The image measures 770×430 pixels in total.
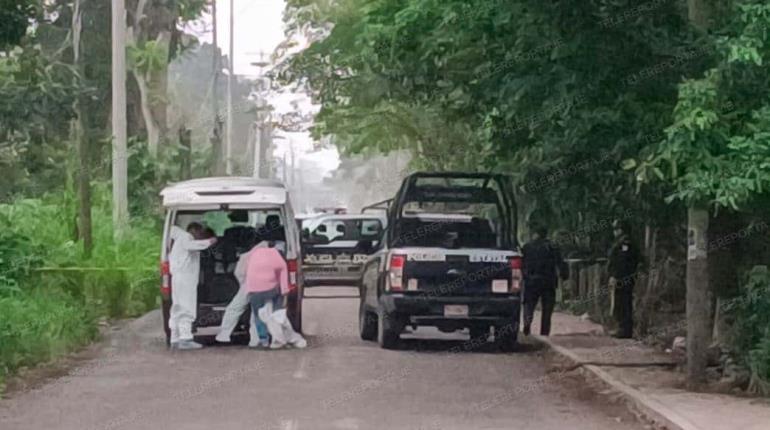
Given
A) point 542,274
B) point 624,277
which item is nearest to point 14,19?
point 542,274

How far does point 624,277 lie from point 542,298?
1527 mm

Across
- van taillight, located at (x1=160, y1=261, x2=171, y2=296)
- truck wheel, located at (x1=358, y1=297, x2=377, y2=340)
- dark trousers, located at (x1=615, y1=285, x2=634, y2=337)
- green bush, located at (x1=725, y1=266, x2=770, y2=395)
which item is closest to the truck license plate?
truck wheel, located at (x1=358, y1=297, x2=377, y2=340)

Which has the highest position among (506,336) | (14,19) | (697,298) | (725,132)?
(14,19)

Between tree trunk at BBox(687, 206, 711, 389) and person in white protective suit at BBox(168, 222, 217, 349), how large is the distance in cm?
737

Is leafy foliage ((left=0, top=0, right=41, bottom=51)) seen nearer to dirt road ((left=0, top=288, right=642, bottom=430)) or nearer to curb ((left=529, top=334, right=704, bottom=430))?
dirt road ((left=0, top=288, right=642, bottom=430))

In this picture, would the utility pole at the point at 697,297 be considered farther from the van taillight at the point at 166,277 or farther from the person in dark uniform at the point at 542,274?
the van taillight at the point at 166,277

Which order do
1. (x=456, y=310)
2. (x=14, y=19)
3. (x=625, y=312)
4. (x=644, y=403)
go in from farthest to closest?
(x=625, y=312) → (x=456, y=310) → (x=14, y=19) → (x=644, y=403)

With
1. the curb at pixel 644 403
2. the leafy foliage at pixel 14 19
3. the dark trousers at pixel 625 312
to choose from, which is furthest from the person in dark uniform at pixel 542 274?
the leafy foliage at pixel 14 19

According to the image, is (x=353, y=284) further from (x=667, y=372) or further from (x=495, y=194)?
(x=667, y=372)

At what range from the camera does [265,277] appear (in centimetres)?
1911

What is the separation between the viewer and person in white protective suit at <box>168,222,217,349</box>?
19.3 metres

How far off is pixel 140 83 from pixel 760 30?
26.8 meters

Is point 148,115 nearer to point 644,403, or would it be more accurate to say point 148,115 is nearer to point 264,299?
point 264,299

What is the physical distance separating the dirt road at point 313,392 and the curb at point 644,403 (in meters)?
0.22
